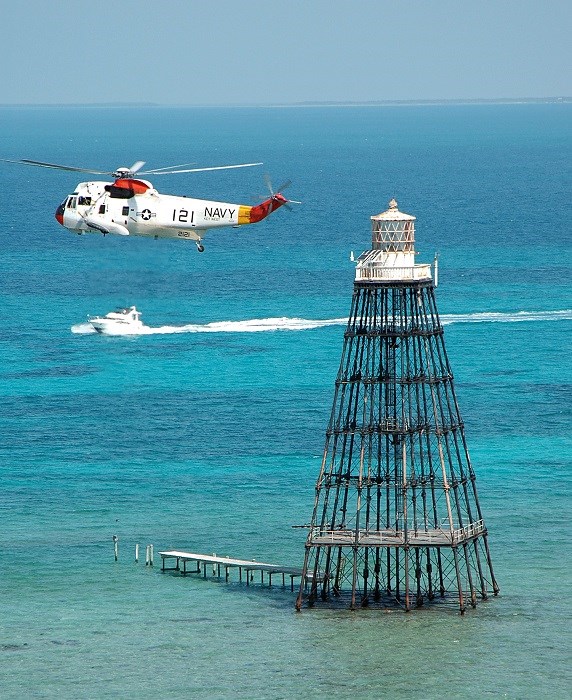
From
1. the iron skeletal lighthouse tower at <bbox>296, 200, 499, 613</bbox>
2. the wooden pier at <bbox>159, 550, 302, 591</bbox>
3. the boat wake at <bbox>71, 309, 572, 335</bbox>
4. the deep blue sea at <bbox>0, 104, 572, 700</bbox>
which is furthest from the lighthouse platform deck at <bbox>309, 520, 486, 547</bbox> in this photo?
the boat wake at <bbox>71, 309, 572, 335</bbox>

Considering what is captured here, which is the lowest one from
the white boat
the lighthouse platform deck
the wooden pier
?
the wooden pier

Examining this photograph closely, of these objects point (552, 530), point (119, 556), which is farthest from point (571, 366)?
point (119, 556)

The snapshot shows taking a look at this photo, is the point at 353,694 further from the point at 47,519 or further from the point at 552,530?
the point at 47,519

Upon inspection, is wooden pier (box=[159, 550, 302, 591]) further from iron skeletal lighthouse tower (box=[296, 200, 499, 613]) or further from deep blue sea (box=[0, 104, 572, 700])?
iron skeletal lighthouse tower (box=[296, 200, 499, 613])

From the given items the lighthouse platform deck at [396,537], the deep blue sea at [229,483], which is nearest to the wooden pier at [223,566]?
the deep blue sea at [229,483]

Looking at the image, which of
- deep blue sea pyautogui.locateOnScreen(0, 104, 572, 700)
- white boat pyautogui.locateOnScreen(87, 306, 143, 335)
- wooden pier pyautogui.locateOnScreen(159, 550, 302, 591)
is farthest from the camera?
white boat pyautogui.locateOnScreen(87, 306, 143, 335)

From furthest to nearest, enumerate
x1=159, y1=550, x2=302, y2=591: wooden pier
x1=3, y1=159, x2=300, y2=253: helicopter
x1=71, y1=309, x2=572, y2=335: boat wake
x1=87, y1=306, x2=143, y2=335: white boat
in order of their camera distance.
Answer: x1=71, y1=309, x2=572, y2=335: boat wake, x1=87, y1=306, x2=143, y2=335: white boat, x1=3, y1=159, x2=300, y2=253: helicopter, x1=159, y1=550, x2=302, y2=591: wooden pier
